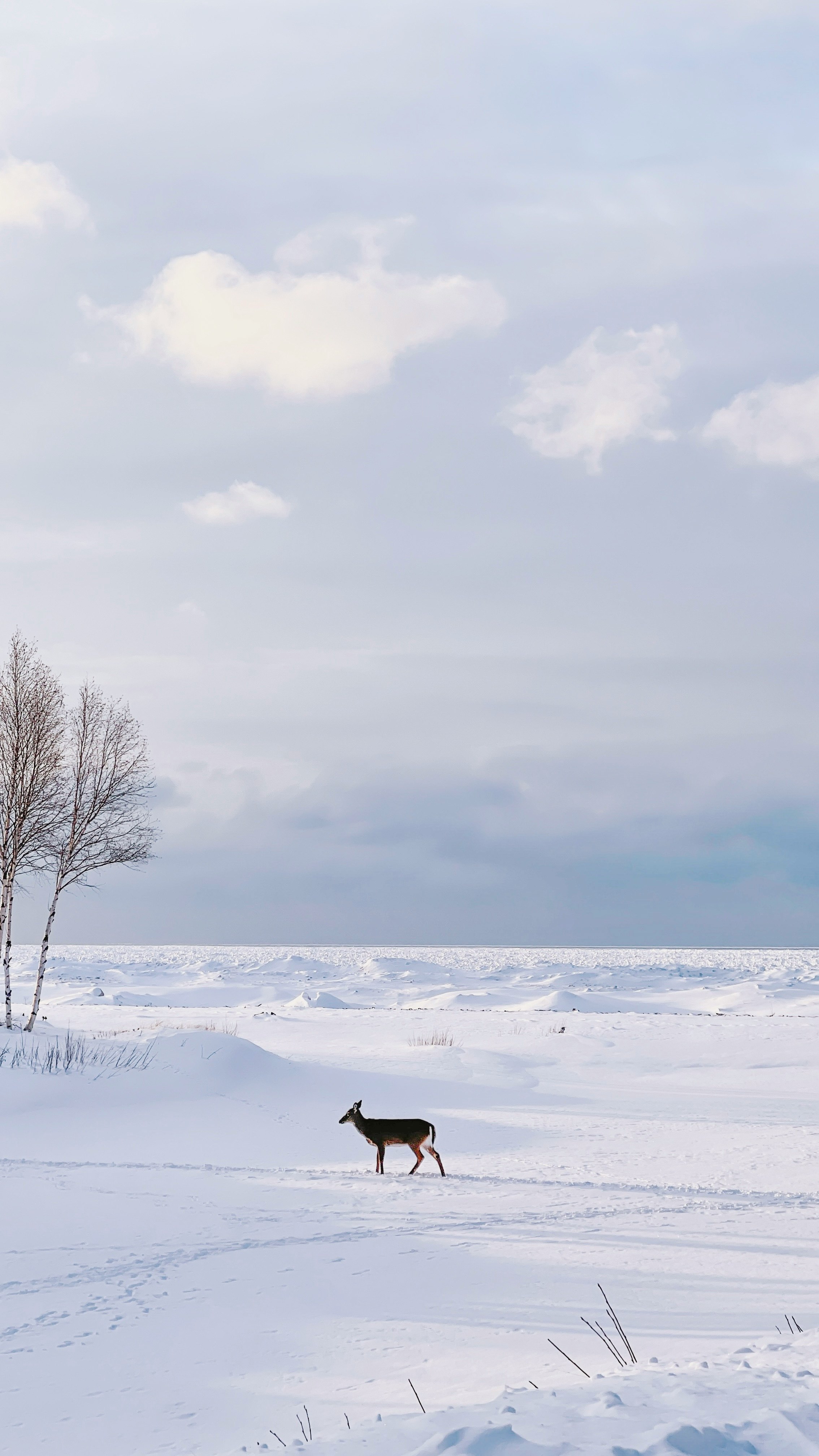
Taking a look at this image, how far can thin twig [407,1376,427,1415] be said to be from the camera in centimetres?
420

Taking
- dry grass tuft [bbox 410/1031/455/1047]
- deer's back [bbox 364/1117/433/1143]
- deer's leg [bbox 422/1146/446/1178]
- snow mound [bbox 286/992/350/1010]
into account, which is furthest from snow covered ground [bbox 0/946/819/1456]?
snow mound [bbox 286/992/350/1010]

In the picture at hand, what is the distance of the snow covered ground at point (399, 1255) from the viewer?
4.51 meters

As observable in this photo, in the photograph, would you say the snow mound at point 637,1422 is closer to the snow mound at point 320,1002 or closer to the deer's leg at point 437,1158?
the deer's leg at point 437,1158

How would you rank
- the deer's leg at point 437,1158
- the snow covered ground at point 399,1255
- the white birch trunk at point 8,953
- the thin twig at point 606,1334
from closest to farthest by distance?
the snow covered ground at point 399,1255
the thin twig at point 606,1334
the deer's leg at point 437,1158
the white birch trunk at point 8,953

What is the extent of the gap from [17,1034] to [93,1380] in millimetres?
16558

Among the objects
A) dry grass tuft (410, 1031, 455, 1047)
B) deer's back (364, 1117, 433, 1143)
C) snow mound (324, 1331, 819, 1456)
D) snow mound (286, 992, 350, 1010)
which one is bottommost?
snow mound (286, 992, 350, 1010)

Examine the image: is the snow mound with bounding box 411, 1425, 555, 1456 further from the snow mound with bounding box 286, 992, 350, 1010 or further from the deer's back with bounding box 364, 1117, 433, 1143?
the snow mound with bounding box 286, 992, 350, 1010

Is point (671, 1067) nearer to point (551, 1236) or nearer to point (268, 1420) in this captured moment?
point (551, 1236)

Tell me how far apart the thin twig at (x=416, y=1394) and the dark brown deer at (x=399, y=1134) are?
537 centimetres

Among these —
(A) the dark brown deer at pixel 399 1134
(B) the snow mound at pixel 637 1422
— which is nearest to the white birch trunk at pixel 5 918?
(A) the dark brown deer at pixel 399 1134

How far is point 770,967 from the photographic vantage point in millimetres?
73562

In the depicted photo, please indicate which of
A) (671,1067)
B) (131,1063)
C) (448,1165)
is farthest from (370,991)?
(448,1165)

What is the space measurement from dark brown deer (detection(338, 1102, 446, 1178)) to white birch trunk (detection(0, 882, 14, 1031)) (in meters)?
12.7

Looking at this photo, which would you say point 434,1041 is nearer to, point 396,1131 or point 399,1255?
point 396,1131
